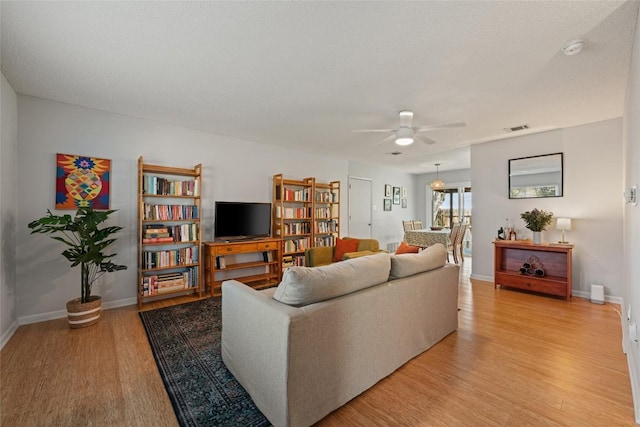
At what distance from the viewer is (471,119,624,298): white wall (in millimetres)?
3678

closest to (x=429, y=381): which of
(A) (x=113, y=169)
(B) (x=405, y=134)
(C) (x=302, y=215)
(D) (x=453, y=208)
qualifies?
(B) (x=405, y=134)

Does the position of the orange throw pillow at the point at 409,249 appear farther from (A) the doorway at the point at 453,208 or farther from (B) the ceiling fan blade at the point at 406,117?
(A) the doorway at the point at 453,208

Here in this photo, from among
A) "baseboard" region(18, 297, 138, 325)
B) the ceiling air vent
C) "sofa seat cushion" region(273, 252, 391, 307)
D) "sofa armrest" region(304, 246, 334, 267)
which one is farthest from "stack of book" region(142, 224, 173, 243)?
the ceiling air vent

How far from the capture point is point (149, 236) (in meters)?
3.53

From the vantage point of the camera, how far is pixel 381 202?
7723mm

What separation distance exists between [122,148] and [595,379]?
517 cm

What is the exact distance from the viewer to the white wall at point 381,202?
732cm

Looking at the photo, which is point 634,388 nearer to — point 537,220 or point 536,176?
point 537,220

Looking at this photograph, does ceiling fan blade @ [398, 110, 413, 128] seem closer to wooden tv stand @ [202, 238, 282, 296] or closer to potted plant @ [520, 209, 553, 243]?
potted plant @ [520, 209, 553, 243]

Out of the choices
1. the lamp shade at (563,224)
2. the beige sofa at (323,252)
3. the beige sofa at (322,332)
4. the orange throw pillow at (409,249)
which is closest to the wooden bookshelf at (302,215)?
the beige sofa at (323,252)

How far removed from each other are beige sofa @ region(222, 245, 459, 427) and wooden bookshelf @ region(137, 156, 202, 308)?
2018mm

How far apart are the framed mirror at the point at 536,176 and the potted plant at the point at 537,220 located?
0.38 metres

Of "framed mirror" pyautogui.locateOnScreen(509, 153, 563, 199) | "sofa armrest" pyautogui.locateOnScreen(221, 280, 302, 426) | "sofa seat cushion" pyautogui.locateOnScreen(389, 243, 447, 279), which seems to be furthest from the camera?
"framed mirror" pyautogui.locateOnScreen(509, 153, 563, 199)

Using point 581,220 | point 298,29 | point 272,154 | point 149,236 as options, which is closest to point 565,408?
point 298,29
